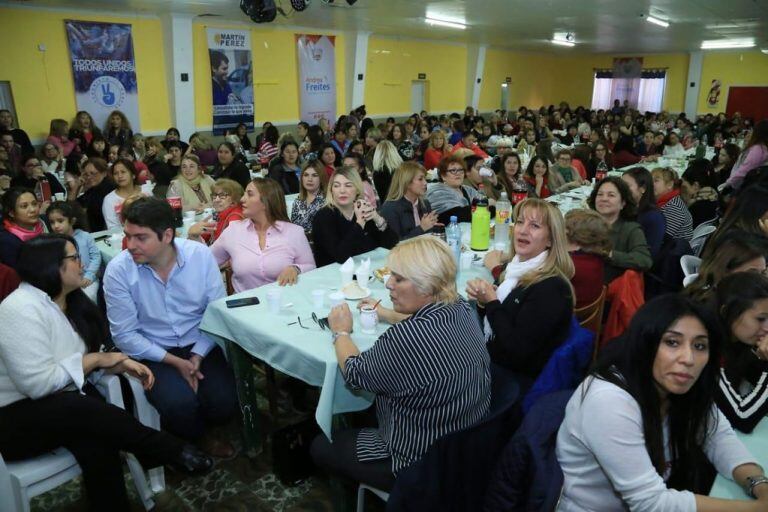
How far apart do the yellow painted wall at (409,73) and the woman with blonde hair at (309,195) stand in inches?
422

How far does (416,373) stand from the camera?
1.73 metres

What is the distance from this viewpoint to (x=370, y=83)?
14742mm

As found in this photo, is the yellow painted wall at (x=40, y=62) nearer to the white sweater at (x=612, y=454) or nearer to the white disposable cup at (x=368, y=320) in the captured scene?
the white disposable cup at (x=368, y=320)

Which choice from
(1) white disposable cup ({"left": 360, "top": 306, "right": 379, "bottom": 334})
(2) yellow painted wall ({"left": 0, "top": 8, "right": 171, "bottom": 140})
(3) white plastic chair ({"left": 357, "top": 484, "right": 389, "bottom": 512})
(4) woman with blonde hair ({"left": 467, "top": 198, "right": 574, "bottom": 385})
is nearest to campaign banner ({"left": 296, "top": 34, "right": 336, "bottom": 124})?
(2) yellow painted wall ({"left": 0, "top": 8, "right": 171, "bottom": 140})

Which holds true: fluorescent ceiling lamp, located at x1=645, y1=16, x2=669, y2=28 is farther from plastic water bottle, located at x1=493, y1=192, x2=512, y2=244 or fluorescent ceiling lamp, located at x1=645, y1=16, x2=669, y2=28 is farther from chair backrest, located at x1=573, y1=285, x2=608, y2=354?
chair backrest, located at x1=573, y1=285, x2=608, y2=354

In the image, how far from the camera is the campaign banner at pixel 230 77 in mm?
10953

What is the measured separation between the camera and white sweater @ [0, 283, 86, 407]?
2.04m

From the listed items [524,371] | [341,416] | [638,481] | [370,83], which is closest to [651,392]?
[638,481]

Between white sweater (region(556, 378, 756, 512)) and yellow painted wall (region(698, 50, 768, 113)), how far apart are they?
2304cm

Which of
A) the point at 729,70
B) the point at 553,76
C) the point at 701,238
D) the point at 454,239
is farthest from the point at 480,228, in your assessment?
the point at 553,76

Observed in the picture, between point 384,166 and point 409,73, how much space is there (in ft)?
34.4

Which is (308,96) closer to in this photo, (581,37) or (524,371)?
(581,37)

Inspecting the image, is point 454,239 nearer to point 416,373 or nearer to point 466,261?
point 466,261

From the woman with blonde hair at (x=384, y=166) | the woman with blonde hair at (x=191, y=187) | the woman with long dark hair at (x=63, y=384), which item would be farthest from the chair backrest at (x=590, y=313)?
the woman with blonde hair at (x=384, y=166)
